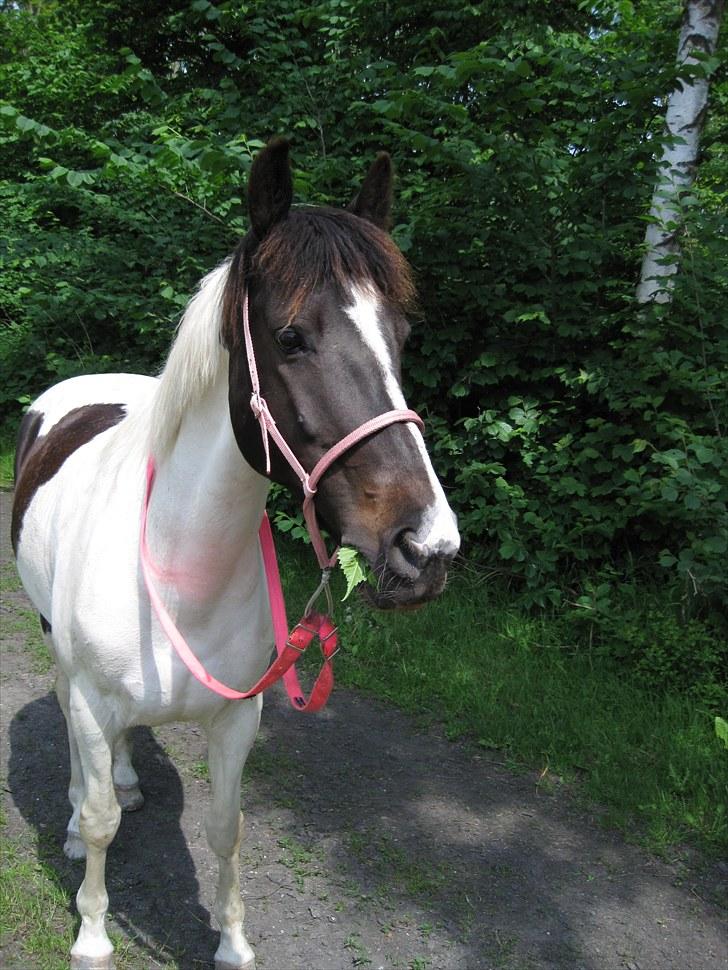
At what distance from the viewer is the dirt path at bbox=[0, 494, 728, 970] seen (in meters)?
2.56

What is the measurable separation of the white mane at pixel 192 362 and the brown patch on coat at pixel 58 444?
976 mm

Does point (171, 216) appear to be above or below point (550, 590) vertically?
above

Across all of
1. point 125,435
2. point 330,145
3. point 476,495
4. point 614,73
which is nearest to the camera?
point 125,435

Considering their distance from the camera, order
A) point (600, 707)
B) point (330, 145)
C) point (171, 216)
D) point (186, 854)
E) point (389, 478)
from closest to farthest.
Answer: point (389, 478), point (186, 854), point (600, 707), point (330, 145), point (171, 216)

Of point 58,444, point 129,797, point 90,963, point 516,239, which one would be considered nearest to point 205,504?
point 58,444

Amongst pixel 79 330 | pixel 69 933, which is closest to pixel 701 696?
pixel 69 933

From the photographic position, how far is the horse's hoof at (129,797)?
10.5ft

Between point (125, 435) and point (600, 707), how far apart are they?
8.76 feet

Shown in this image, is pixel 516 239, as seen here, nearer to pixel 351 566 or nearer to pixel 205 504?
pixel 205 504

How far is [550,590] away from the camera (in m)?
4.56

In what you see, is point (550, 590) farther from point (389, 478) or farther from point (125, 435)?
point (389, 478)

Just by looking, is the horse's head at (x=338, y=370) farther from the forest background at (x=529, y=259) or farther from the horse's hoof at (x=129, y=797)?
the forest background at (x=529, y=259)

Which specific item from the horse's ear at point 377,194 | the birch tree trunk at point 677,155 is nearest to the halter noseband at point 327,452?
the horse's ear at point 377,194

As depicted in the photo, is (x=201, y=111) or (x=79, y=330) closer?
(x=201, y=111)
